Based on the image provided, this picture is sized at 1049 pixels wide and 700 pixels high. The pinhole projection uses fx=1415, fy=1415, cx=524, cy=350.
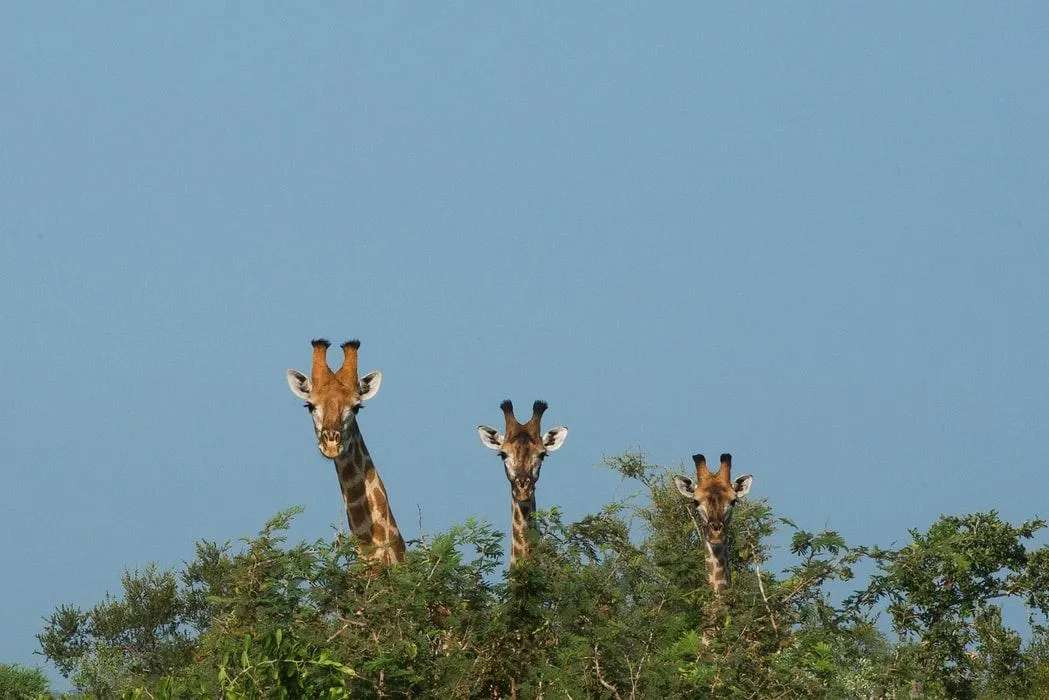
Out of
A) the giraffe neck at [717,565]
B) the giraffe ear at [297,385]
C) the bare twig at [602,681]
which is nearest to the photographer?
the bare twig at [602,681]

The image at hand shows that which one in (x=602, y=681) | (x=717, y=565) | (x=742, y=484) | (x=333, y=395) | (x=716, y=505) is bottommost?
(x=602, y=681)

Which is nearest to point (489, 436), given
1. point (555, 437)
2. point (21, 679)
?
point (555, 437)

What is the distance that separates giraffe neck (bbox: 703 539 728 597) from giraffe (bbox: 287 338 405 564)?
4.17m

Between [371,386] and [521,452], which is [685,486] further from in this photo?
[371,386]

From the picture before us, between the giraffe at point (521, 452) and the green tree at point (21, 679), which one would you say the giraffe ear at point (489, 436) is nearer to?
the giraffe at point (521, 452)

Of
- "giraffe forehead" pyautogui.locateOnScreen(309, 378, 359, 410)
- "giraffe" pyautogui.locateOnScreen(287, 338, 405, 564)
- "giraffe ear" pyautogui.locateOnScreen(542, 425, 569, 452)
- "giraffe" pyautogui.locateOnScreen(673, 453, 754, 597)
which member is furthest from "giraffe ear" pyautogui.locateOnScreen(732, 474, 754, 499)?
"giraffe forehead" pyautogui.locateOnScreen(309, 378, 359, 410)

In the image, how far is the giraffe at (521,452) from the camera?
666 inches

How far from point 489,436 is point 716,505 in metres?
3.22

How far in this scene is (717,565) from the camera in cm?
1839

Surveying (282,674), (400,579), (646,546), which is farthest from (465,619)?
(646,546)

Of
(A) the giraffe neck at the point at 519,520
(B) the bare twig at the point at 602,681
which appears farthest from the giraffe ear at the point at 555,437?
(B) the bare twig at the point at 602,681

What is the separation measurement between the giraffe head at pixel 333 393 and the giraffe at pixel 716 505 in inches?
190

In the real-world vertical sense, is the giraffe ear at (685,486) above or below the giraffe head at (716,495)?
above

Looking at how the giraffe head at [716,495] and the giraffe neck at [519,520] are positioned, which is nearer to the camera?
the giraffe neck at [519,520]
